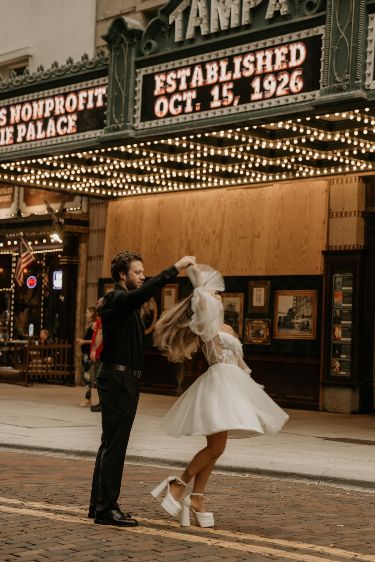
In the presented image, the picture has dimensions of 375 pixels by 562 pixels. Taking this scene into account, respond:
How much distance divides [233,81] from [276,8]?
123 centimetres

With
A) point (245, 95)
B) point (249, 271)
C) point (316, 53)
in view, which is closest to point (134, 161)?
point (249, 271)

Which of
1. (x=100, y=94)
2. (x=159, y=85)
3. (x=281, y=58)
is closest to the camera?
(x=281, y=58)

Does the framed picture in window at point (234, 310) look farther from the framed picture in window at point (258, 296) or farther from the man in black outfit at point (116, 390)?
the man in black outfit at point (116, 390)

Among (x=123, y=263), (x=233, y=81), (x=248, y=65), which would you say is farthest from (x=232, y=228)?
(x=123, y=263)

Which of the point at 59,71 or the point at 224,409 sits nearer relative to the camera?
the point at 224,409

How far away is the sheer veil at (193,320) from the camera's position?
814 cm

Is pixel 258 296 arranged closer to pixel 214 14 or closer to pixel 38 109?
pixel 38 109

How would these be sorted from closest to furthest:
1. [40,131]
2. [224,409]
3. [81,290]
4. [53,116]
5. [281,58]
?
[224,409], [281,58], [53,116], [40,131], [81,290]

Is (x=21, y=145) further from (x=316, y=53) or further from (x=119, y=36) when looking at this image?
(x=316, y=53)

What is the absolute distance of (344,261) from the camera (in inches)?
781

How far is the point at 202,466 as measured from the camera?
26.8 feet

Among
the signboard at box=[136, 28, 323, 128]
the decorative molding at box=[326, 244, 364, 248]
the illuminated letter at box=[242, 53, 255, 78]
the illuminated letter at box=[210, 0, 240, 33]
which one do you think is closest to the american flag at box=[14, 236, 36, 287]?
the decorative molding at box=[326, 244, 364, 248]

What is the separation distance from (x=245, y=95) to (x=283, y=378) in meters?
6.93

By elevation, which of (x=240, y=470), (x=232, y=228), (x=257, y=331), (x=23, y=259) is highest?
(x=232, y=228)
